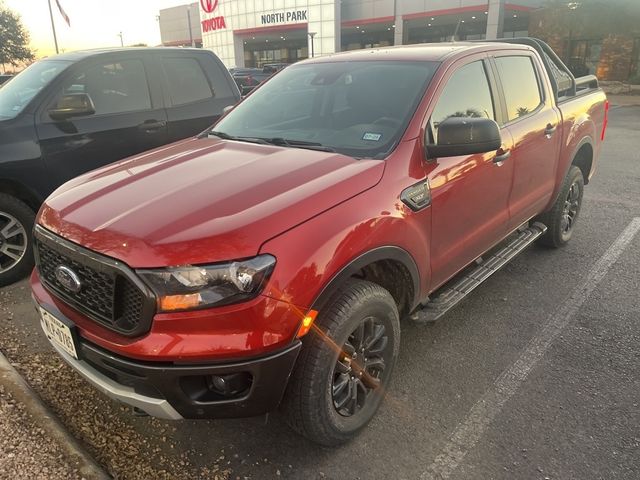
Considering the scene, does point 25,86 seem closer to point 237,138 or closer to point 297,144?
point 237,138

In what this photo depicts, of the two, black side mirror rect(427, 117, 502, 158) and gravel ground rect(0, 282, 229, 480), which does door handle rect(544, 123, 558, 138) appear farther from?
gravel ground rect(0, 282, 229, 480)

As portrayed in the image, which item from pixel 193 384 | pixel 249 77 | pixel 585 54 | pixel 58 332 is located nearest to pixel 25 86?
pixel 58 332

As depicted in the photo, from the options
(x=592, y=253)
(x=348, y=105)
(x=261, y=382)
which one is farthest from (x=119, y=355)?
(x=592, y=253)

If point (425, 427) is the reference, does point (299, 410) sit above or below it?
above

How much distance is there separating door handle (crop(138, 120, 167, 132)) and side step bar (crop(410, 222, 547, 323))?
3.18 m

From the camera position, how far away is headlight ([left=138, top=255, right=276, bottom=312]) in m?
1.90

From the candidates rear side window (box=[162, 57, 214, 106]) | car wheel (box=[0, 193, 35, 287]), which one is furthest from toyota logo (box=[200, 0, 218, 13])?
car wheel (box=[0, 193, 35, 287])

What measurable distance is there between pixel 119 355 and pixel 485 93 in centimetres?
274

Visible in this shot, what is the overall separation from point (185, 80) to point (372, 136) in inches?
126

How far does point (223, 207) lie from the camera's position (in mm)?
2139

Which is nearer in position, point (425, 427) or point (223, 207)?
point (223, 207)

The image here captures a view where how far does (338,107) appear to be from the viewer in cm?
311

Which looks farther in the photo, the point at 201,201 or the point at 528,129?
the point at 528,129

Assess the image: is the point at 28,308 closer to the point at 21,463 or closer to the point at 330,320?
the point at 21,463
